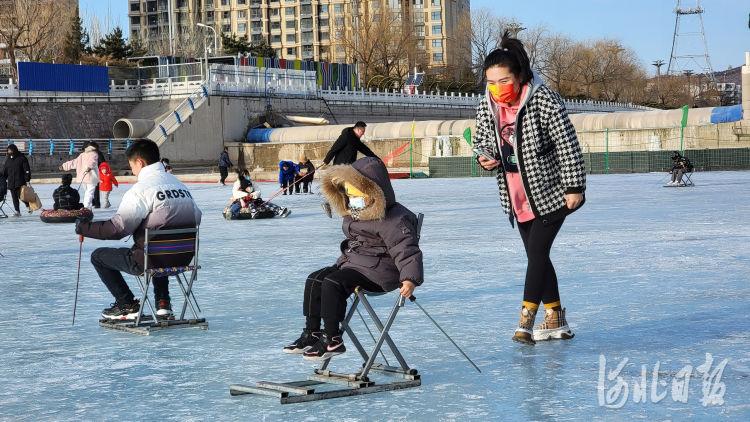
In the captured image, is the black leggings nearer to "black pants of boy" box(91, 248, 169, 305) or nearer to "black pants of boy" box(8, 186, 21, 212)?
"black pants of boy" box(91, 248, 169, 305)

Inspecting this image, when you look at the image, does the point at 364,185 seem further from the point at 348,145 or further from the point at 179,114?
the point at 179,114

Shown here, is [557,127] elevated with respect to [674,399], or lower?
elevated

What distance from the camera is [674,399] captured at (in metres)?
4.17

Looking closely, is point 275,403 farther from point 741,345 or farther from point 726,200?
point 726,200

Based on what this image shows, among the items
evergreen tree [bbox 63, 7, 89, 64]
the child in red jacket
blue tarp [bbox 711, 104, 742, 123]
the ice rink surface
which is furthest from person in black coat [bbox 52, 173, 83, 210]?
evergreen tree [bbox 63, 7, 89, 64]

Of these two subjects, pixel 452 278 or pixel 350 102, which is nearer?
pixel 452 278

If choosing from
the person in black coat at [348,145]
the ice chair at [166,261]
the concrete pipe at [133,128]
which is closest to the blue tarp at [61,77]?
the concrete pipe at [133,128]

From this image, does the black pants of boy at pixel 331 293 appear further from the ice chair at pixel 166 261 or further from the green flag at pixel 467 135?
the green flag at pixel 467 135

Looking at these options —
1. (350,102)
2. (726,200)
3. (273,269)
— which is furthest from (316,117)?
(273,269)

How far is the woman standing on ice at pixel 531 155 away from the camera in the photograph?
5.17 meters

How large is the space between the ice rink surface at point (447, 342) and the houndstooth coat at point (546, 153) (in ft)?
2.62

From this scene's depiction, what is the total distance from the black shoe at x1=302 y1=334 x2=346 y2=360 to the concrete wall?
47425 millimetres

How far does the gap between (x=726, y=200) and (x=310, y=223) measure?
726cm

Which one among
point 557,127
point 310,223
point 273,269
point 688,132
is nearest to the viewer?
point 557,127
